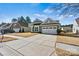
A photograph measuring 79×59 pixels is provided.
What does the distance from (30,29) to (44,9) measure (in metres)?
0.35

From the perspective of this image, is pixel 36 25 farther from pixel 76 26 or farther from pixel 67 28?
pixel 76 26

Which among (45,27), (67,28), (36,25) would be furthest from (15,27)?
(67,28)

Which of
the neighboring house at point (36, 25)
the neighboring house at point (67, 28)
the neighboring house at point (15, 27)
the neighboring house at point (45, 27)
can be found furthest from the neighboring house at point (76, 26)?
the neighboring house at point (15, 27)

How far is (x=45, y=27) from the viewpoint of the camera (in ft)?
7.17

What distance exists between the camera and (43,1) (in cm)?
210

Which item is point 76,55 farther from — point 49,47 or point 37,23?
point 37,23

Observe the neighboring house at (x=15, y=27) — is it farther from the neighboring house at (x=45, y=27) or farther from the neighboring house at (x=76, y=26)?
the neighboring house at (x=76, y=26)

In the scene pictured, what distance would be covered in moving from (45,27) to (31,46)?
0.35m

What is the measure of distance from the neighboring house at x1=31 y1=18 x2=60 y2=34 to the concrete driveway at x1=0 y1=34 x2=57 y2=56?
0.25ft

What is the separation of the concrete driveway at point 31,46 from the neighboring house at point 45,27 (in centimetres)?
8

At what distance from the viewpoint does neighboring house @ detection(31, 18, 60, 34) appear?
215cm

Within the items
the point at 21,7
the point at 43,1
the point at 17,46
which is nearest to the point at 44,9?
the point at 43,1

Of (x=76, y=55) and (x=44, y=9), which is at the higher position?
(x=44, y=9)

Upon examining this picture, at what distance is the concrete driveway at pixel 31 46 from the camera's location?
206 centimetres
